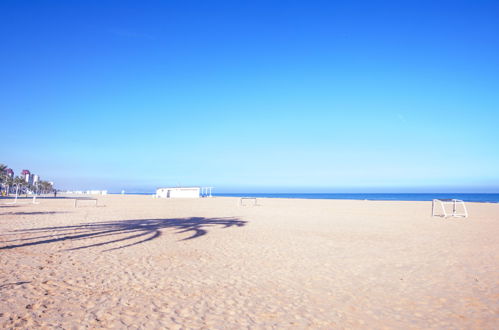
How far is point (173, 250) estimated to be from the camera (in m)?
9.60

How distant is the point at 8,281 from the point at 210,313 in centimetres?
418

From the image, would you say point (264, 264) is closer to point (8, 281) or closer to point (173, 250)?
point (173, 250)

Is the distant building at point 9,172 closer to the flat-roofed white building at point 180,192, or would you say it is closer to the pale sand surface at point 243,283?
the flat-roofed white building at point 180,192

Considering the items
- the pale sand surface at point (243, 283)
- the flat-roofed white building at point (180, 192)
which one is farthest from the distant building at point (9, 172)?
the pale sand surface at point (243, 283)

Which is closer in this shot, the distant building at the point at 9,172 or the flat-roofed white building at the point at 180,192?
the flat-roofed white building at the point at 180,192

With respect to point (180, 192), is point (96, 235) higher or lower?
lower

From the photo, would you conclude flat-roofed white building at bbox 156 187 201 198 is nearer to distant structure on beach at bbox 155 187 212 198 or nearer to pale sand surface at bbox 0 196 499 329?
distant structure on beach at bbox 155 187 212 198

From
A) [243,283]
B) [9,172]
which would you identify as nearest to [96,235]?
[243,283]

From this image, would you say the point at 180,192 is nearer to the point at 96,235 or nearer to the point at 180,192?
the point at 180,192

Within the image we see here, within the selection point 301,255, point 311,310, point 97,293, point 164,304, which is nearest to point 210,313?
point 164,304

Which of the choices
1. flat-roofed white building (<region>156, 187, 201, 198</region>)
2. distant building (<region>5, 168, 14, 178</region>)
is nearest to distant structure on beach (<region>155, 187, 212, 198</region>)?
flat-roofed white building (<region>156, 187, 201, 198</region>)

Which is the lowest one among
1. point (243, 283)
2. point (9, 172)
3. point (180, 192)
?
point (243, 283)

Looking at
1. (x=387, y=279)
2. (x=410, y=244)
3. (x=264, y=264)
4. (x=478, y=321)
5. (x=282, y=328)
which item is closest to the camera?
(x=282, y=328)

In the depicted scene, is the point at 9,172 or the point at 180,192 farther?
the point at 9,172
